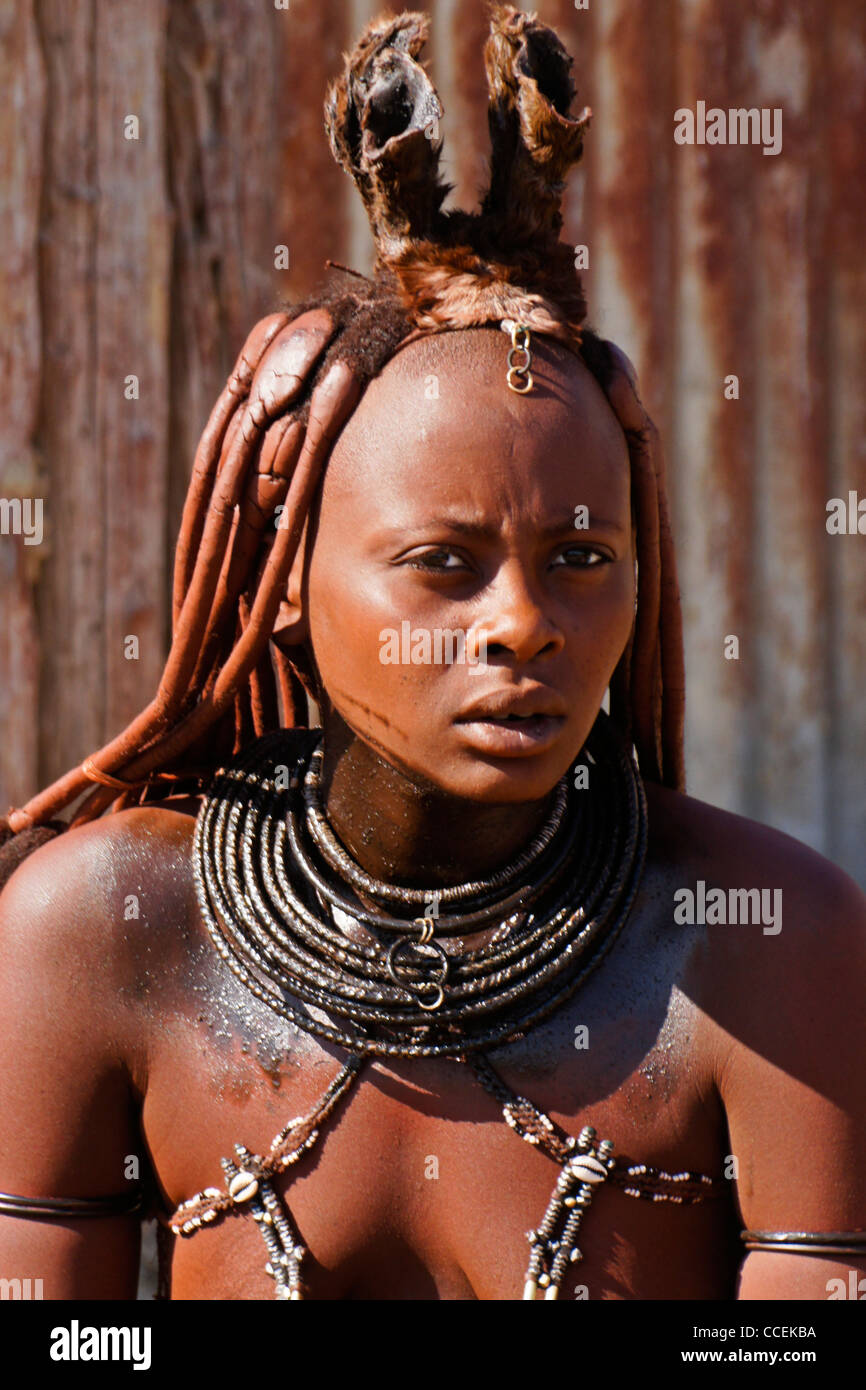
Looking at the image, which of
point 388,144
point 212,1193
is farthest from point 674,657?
point 212,1193

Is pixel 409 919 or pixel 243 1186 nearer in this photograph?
pixel 243 1186

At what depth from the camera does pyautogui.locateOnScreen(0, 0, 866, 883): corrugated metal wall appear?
3.06 m

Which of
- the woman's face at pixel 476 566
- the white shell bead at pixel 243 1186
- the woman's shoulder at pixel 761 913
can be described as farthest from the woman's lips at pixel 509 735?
the white shell bead at pixel 243 1186

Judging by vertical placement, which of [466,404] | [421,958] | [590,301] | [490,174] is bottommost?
A: [421,958]

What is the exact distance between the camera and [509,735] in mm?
1711

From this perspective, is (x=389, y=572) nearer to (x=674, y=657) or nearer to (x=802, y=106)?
(x=674, y=657)

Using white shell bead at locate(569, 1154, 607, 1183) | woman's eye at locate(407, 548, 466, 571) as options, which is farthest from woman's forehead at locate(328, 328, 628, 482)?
white shell bead at locate(569, 1154, 607, 1183)

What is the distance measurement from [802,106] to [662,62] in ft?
1.00

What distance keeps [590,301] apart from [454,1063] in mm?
1838

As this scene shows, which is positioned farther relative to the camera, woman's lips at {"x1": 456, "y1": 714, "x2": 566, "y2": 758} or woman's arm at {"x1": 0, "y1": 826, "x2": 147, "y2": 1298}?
woman's arm at {"x1": 0, "y1": 826, "x2": 147, "y2": 1298}

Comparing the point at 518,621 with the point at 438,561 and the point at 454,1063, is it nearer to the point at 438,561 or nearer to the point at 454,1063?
the point at 438,561

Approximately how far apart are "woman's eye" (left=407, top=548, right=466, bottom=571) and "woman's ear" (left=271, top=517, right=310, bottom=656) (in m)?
0.21

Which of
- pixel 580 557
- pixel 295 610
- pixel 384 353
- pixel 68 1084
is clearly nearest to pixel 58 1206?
pixel 68 1084

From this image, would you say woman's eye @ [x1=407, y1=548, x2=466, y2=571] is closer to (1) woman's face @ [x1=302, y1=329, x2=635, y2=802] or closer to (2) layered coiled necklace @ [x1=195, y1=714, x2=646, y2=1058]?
(1) woman's face @ [x1=302, y1=329, x2=635, y2=802]
